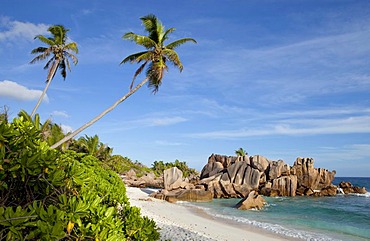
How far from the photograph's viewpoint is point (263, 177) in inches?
2063

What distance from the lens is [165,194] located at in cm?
3616

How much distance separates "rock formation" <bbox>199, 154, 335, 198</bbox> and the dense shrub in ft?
133

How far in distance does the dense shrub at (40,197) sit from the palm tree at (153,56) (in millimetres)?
19678

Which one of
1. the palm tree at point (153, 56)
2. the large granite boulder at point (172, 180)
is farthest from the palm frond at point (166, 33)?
the large granite boulder at point (172, 180)

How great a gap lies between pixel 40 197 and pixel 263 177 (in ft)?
171

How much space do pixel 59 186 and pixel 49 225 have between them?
71 centimetres

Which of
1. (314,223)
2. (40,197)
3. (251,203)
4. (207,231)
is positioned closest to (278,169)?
(251,203)

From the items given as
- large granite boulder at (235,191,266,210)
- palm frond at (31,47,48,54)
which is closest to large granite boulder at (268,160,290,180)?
large granite boulder at (235,191,266,210)

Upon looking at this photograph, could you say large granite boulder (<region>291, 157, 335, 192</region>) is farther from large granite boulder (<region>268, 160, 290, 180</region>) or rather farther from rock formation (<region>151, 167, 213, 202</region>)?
rock formation (<region>151, 167, 213, 202</region>)

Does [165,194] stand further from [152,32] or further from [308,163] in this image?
[308,163]

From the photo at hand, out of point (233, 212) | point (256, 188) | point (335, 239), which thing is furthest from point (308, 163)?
point (335, 239)

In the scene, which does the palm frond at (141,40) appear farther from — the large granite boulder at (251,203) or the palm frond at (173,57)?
the large granite boulder at (251,203)

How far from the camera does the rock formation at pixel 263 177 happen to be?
4459cm

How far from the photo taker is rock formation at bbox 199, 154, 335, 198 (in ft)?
146
